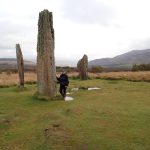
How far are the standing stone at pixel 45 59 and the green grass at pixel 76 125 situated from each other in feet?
5.29

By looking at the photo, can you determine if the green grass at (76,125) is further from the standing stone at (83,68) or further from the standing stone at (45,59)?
the standing stone at (83,68)

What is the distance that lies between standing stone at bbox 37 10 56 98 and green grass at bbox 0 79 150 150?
5.29ft

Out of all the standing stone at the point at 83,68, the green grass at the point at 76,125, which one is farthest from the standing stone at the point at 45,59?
the standing stone at the point at 83,68

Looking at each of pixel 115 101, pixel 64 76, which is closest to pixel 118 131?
pixel 115 101

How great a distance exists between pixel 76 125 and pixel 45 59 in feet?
31.4

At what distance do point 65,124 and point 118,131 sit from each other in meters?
2.69

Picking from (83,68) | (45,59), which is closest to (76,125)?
(45,59)

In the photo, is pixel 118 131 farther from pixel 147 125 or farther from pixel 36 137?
pixel 36 137

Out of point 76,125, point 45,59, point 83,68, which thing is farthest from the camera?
point 83,68

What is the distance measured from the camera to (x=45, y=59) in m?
26.2

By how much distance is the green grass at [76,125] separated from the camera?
49.4 feet

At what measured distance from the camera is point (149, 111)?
66.7 ft

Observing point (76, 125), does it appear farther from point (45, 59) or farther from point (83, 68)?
point (83, 68)

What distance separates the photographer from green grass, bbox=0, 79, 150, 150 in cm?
1505
